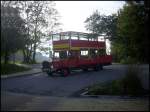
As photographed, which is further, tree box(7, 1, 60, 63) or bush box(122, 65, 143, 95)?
tree box(7, 1, 60, 63)

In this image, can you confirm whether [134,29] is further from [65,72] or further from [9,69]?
[9,69]

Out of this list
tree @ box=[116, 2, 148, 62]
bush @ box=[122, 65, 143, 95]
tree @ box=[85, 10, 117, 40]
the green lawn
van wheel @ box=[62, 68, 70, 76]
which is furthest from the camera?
tree @ box=[85, 10, 117, 40]

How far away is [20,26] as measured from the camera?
3491 cm

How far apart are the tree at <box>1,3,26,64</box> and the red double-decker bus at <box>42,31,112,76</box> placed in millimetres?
4266

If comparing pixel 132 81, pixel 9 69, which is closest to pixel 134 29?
pixel 132 81

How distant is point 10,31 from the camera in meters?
32.9

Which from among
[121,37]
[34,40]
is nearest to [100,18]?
[34,40]

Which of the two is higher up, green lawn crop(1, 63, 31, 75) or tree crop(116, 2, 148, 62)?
tree crop(116, 2, 148, 62)

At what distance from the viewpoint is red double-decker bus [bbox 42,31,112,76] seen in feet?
99.2

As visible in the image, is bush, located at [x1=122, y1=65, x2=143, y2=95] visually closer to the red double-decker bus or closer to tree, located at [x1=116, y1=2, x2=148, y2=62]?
tree, located at [x1=116, y1=2, x2=148, y2=62]

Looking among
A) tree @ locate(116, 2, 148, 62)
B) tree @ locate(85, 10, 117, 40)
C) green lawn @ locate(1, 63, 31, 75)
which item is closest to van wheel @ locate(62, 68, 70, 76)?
green lawn @ locate(1, 63, 31, 75)

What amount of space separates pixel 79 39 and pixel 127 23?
16.5 metres

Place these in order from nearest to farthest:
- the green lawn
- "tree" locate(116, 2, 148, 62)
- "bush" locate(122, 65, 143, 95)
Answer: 1. "tree" locate(116, 2, 148, 62)
2. "bush" locate(122, 65, 143, 95)
3. the green lawn

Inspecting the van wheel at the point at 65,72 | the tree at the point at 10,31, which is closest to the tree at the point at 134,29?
the van wheel at the point at 65,72
